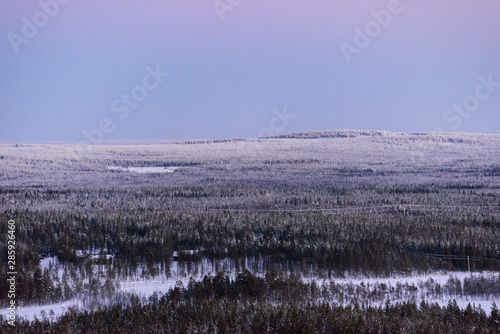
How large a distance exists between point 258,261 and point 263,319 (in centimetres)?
1046

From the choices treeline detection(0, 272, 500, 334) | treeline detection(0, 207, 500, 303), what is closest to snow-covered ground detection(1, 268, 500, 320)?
treeline detection(0, 207, 500, 303)

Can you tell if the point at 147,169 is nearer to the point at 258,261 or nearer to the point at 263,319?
the point at 258,261

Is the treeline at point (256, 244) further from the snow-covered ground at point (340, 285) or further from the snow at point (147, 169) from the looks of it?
the snow at point (147, 169)

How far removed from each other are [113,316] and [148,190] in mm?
42971

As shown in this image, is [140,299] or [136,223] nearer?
[140,299]

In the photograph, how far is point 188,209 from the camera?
175 feet

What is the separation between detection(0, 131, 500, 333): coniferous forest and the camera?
82.7 feet

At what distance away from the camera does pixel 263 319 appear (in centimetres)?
2491

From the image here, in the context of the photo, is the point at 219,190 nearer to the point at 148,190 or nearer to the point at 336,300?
the point at 148,190

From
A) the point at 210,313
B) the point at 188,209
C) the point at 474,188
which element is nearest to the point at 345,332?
the point at 210,313

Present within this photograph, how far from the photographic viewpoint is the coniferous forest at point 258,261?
25.2 m

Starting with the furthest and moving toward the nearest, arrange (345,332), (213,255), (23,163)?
(23,163) → (213,255) → (345,332)

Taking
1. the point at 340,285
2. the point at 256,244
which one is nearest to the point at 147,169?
the point at 256,244

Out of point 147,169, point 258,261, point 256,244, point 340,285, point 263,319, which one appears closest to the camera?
point 263,319
